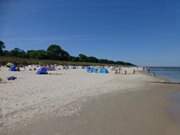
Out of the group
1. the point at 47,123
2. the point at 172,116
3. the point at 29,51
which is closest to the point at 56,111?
the point at 47,123

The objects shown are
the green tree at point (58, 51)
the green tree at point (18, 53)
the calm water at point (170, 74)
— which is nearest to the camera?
the calm water at point (170, 74)

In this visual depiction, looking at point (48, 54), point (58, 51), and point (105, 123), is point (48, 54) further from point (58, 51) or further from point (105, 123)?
point (105, 123)

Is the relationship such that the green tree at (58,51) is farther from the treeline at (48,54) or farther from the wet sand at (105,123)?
the wet sand at (105,123)

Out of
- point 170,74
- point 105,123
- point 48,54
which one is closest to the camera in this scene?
point 105,123

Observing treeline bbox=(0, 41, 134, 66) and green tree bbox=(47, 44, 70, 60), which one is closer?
treeline bbox=(0, 41, 134, 66)

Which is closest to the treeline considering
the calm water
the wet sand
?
the calm water

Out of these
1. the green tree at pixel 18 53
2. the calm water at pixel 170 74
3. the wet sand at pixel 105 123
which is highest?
the green tree at pixel 18 53

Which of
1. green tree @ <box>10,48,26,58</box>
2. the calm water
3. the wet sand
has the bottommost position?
the wet sand

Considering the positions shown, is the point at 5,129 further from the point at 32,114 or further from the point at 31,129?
the point at 32,114

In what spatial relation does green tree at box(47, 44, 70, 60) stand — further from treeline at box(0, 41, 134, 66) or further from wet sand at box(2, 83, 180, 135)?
wet sand at box(2, 83, 180, 135)

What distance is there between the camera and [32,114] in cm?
589

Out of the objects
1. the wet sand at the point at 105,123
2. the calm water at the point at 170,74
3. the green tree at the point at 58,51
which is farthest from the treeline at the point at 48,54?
the wet sand at the point at 105,123

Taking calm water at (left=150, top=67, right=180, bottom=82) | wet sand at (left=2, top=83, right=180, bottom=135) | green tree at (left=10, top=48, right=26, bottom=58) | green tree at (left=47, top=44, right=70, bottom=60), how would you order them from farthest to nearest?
green tree at (left=47, top=44, right=70, bottom=60) < green tree at (left=10, top=48, right=26, bottom=58) < calm water at (left=150, top=67, right=180, bottom=82) < wet sand at (left=2, top=83, right=180, bottom=135)

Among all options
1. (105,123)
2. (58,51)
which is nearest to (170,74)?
(105,123)
